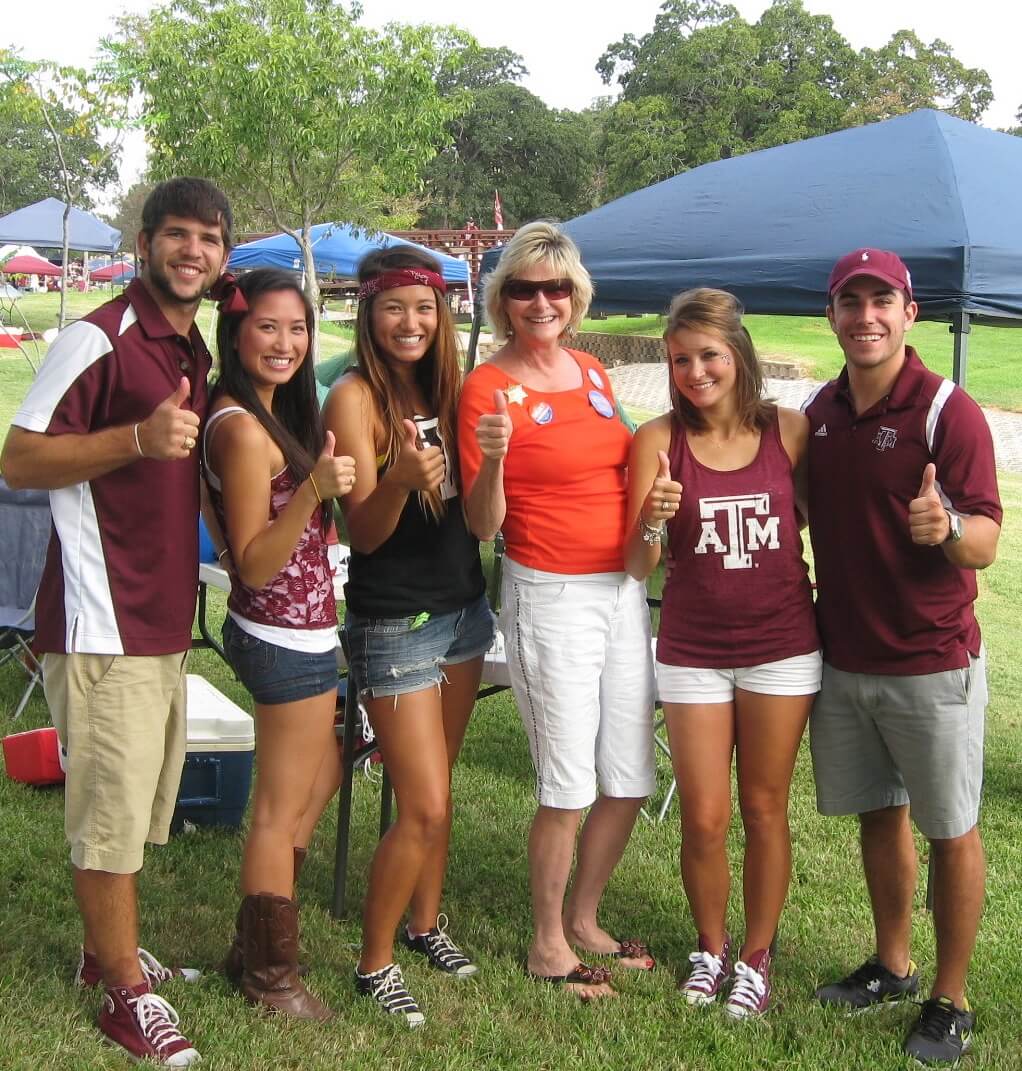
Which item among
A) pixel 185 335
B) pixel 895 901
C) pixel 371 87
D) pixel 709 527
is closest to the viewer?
pixel 185 335

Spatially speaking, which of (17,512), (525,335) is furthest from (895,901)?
(17,512)

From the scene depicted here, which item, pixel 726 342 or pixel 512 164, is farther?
pixel 512 164

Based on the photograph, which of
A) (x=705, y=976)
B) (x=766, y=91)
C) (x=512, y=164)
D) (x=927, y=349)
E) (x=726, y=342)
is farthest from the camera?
(x=512, y=164)

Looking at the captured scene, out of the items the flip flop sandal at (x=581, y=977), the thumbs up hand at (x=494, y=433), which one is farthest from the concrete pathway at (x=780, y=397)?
the thumbs up hand at (x=494, y=433)

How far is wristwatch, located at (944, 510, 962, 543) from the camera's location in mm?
2643

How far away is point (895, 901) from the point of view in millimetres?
3160

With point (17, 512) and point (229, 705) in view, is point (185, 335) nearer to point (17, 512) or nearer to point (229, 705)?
point (229, 705)

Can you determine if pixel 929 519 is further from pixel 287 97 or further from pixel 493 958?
pixel 287 97

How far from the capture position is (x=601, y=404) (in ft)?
10.0

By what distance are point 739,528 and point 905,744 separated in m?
0.67

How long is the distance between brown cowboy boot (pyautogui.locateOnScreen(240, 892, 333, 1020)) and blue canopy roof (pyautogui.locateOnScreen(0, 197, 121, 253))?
26746 mm

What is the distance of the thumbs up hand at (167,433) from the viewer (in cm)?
240

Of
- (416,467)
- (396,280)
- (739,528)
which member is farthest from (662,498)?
(396,280)

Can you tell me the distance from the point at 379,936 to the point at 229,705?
1.72 m
